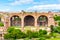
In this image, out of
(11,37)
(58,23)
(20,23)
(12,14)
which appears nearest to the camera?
(11,37)

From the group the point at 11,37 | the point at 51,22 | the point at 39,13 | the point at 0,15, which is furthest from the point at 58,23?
the point at 11,37

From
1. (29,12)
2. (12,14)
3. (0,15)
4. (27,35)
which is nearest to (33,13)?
(29,12)

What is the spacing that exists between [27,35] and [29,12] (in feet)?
50.1

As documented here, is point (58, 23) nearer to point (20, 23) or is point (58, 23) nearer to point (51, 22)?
point (51, 22)

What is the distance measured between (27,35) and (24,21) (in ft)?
54.8

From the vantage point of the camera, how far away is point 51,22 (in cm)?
3947

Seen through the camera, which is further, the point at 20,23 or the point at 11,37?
the point at 20,23

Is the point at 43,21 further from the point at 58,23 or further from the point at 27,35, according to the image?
the point at 27,35

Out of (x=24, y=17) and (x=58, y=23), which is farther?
(x=24, y=17)

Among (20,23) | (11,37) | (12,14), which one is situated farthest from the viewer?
(20,23)

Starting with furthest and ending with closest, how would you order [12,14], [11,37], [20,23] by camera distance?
[20,23] < [12,14] < [11,37]

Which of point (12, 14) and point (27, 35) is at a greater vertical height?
point (12, 14)

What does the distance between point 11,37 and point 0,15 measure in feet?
60.8

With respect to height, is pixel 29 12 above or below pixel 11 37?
above
